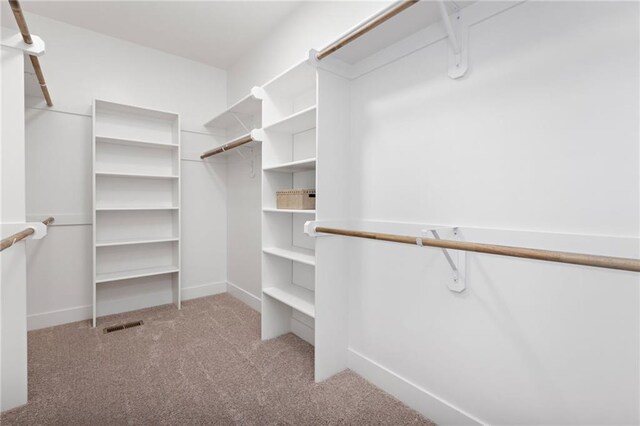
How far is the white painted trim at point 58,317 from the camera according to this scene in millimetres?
2668

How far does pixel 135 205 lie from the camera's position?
3.13 meters

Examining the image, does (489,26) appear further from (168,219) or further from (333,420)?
(168,219)

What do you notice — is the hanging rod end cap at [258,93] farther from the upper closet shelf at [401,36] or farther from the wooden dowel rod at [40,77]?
the wooden dowel rod at [40,77]

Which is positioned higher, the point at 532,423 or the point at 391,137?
the point at 391,137

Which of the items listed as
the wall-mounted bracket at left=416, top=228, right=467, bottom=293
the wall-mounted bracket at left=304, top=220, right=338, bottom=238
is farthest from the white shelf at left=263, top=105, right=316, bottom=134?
the wall-mounted bracket at left=416, top=228, right=467, bottom=293

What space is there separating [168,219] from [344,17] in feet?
8.56

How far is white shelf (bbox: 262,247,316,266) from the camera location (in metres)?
2.11

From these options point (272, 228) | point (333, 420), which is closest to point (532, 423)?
point (333, 420)

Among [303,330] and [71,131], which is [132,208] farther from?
[303,330]

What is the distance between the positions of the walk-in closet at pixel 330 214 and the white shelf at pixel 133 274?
0.14 ft

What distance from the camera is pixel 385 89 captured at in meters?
1.80

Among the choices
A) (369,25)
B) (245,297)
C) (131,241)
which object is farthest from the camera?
(245,297)

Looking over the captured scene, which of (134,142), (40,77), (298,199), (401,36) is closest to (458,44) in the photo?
(401,36)

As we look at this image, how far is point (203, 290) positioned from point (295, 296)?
67.8 inches
